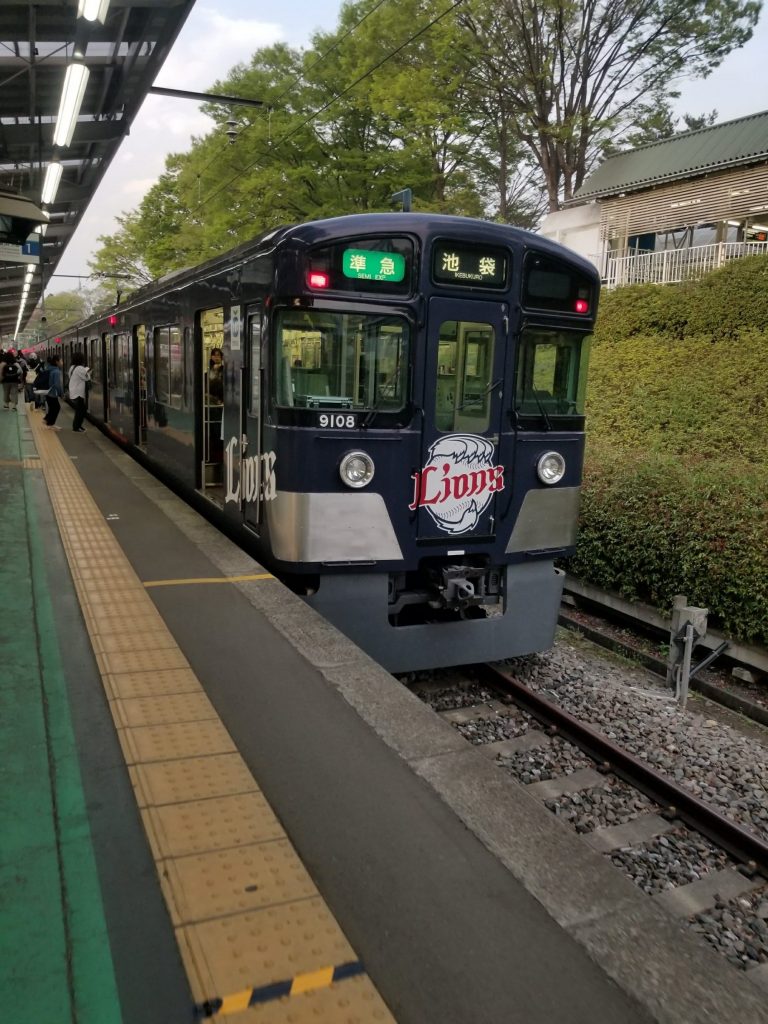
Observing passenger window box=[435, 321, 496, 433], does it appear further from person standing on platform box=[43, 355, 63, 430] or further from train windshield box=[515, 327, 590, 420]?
person standing on platform box=[43, 355, 63, 430]

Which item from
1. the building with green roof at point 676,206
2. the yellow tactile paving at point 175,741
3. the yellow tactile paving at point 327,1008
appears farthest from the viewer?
the building with green roof at point 676,206

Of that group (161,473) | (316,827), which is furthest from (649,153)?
(316,827)

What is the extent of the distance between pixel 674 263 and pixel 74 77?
50.3 feet

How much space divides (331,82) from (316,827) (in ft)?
74.4

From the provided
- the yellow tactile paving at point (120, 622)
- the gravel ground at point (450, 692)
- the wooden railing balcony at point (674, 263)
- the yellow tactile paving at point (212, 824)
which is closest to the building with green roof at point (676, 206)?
the wooden railing balcony at point (674, 263)

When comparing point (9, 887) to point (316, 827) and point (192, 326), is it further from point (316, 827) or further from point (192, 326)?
point (192, 326)

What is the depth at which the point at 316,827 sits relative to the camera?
9.01 feet

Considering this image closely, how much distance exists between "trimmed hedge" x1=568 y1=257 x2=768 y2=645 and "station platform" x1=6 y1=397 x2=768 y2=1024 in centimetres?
453

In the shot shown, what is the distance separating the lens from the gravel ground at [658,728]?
5008 mm

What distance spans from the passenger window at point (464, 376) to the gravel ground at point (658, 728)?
227 centimetres

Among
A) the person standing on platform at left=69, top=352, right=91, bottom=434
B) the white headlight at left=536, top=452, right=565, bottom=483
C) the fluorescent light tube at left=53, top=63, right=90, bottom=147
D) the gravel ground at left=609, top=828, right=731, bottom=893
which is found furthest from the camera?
the person standing on platform at left=69, top=352, right=91, bottom=434

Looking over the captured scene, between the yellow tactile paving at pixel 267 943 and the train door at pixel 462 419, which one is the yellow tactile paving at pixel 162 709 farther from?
the train door at pixel 462 419

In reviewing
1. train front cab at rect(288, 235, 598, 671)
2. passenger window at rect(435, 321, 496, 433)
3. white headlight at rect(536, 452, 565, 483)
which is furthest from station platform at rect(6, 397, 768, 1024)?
white headlight at rect(536, 452, 565, 483)

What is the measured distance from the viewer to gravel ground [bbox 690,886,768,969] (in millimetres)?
3570
